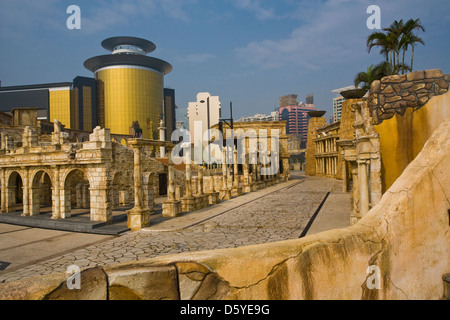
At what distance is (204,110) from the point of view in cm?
8688

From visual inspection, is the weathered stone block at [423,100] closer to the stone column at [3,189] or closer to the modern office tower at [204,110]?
the stone column at [3,189]

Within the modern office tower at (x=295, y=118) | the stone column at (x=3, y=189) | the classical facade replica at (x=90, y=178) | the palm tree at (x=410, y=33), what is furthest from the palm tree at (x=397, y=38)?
the modern office tower at (x=295, y=118)

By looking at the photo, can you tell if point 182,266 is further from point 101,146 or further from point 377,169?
point 101,146

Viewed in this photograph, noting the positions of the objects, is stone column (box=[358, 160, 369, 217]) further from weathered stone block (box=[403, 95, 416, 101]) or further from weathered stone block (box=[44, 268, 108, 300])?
weathered stone block (box=[44, 268, 108, 300])

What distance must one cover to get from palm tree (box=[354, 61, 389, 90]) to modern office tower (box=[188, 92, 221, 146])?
56366 millimetres

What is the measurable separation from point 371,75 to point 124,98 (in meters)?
62.6

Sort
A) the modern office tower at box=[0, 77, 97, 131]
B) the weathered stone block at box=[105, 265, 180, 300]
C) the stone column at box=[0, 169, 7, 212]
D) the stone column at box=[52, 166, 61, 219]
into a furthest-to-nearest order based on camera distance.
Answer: the modern office tower at box=[0, 77, 97, 131] < the stone column at box=[0, 169, 7, 212] < the stone column at box=[52, 166, 61, 219] < the weathered stone block at box=[105, 265, 180, 300]

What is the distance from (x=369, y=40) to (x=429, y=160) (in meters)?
20.3

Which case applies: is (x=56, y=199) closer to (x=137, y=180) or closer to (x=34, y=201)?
(x=34, y=201)

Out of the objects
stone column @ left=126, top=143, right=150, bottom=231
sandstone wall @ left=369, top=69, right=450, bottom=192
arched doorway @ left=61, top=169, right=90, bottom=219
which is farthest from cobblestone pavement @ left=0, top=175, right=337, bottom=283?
arched doorway @ left=61, top=169, right=90, bottom=219

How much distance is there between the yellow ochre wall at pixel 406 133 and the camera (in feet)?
19.8

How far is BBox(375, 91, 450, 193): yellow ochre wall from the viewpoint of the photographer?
6.04m

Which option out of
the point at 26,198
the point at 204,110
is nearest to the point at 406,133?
the point at 26,198

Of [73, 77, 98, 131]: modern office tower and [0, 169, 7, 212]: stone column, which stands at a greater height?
[73, 77, 98, 131]: modern office tower
